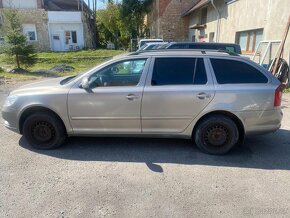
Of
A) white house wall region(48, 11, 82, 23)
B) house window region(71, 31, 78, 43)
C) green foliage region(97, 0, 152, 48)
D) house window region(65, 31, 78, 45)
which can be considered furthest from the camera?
house window region(71, 31, 78, 43)

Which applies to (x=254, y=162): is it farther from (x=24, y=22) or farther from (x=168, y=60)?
(x=24, y=22)

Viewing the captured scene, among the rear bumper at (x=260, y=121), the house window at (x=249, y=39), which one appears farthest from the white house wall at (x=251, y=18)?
the rear bumper at (x=260, y=121)

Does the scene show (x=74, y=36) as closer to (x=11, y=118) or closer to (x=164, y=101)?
(x=11, y=118)

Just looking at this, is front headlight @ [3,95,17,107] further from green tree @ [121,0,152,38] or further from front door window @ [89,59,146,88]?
green tree @ [121,0,152,38]

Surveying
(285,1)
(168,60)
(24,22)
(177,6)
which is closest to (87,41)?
(24,22)

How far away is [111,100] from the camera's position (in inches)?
149

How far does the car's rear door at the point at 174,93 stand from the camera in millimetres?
3723

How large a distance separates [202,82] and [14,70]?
13248mm

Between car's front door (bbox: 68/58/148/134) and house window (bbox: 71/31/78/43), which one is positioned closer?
car's front door (bbox: 68/58/148/134)

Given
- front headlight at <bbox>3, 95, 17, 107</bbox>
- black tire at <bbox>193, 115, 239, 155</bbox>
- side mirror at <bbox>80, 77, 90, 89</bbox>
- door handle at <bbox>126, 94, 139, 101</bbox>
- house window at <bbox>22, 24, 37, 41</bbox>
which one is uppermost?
house window at <bbox>22, 24, 37, 41</bbox>

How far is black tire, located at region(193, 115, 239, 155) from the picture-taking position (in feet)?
12.5

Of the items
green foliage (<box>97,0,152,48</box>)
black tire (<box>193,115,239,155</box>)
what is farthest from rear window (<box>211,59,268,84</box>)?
green foliage (<box>97,0,152,48</box>)

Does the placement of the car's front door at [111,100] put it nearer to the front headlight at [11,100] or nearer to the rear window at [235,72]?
the front headlight at [11,100]

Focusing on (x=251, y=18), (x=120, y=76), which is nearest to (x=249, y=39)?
(x=251, y=18)
